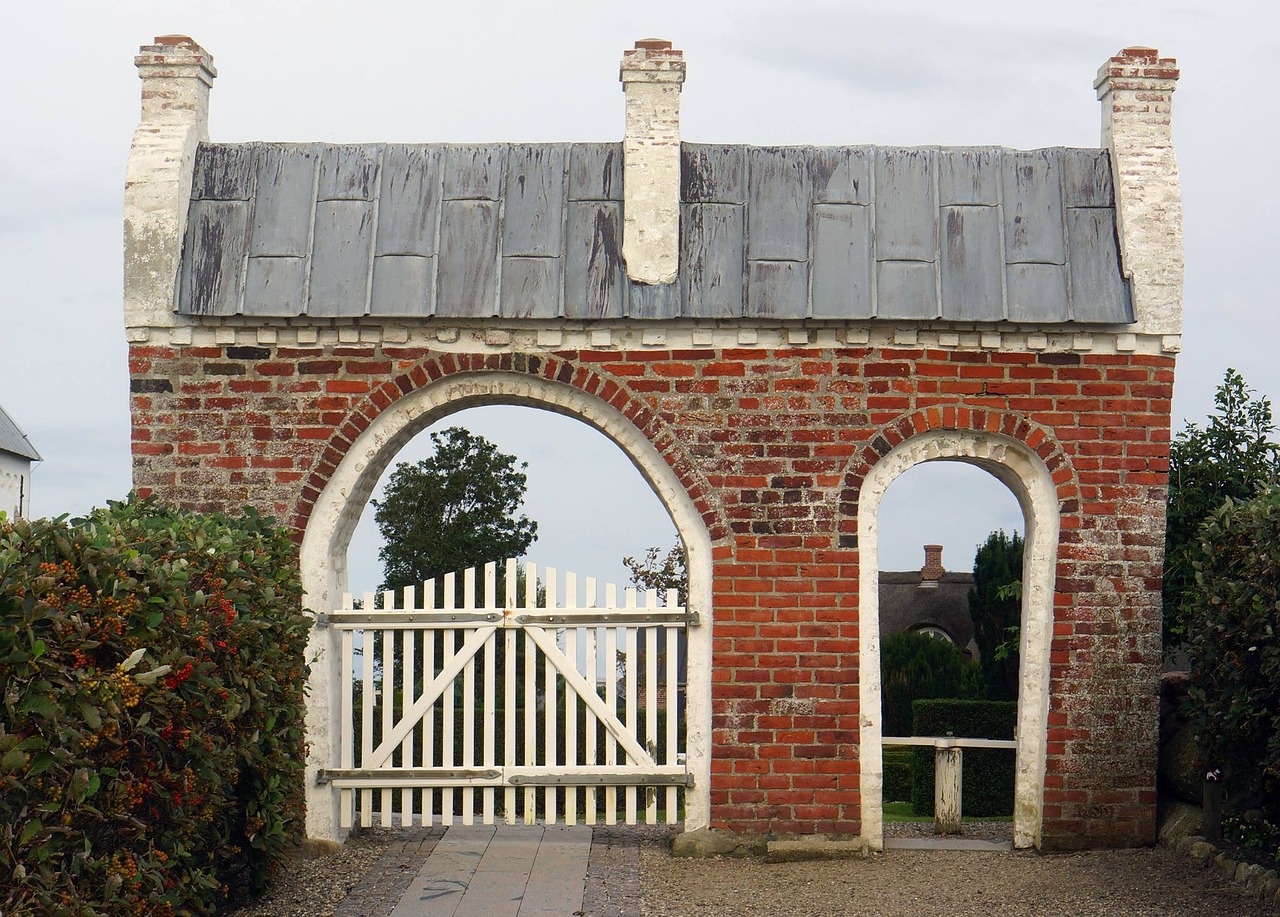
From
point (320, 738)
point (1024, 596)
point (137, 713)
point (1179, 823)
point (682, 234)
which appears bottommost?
point (1179, 823)

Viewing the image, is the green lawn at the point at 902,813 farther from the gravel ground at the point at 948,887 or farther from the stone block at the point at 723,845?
the stone block at the point at 723,845

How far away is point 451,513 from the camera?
18328 millimetres

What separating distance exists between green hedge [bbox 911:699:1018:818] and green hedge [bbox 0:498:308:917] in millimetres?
10747

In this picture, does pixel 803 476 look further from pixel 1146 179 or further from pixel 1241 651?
pixel 1146 179

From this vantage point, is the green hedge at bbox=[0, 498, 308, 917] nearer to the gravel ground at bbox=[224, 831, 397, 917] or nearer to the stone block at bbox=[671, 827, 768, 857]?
the gravel ground at bbox=[224, 831, 397, 917]

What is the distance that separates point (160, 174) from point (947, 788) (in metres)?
7.22

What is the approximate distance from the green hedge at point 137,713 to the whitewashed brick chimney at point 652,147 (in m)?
3.26

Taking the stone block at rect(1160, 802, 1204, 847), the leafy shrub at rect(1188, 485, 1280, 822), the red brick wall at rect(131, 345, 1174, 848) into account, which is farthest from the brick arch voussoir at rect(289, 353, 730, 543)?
the stone block at rect(1160, 802, 1204, 847)

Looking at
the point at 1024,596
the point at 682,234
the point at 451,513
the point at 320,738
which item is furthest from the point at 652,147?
the point at 451,513

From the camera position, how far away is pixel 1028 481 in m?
9.16

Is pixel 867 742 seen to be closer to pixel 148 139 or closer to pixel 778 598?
pixel 778 598

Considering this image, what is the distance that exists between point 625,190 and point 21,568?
18.1 feet

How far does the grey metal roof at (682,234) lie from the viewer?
9.02 m

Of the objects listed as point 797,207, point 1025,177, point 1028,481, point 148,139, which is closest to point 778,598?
point 1028,481
